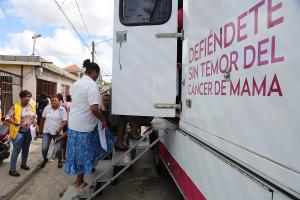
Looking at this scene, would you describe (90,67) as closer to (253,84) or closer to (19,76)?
(253,84)

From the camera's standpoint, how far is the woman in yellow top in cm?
588

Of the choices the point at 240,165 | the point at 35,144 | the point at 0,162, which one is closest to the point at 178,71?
the point at 240,165

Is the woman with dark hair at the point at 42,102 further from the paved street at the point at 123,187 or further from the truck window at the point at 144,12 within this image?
the truck window at the point at 144,12

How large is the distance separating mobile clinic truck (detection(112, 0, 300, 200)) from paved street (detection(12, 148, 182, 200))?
129cm

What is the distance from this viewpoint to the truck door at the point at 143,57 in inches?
149

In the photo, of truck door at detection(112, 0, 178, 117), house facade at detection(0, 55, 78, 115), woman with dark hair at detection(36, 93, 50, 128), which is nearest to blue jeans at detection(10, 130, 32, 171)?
truck door at detection(112, 0, 178, 117)

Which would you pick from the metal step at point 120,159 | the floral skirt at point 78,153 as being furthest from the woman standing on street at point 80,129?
the metal step at point 120,159

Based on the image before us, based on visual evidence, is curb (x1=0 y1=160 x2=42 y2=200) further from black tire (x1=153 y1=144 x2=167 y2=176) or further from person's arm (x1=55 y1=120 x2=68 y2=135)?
black tire (x1=153 y1=144 x2=167 y2=176)

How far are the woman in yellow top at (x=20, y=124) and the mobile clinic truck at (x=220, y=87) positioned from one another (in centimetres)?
274

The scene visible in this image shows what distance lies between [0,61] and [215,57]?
1291 cm

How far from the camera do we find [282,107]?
142 cm

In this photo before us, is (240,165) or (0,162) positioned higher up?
(240,165)

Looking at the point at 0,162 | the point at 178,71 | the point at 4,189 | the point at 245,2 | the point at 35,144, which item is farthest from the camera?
the point at 35,144

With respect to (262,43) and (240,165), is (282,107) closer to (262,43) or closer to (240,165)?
(262,43)
